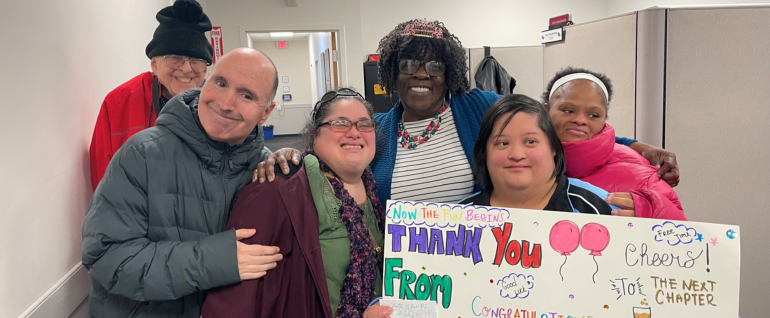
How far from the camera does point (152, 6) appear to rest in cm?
339

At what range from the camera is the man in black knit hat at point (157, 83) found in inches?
75.6

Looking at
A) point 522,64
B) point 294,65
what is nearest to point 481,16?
point 522,64

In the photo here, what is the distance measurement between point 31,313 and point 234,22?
17.1 ft

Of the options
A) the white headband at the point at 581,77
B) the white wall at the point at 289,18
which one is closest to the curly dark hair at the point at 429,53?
the white headband at the point at 581,77

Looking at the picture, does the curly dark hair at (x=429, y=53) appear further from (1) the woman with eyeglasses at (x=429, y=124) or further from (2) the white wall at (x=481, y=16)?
(2) the white wall at (x=481, y=16)

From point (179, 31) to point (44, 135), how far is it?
2.33ft

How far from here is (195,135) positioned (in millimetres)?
1341

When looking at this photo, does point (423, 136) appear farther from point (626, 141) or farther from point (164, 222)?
point (164, 222)

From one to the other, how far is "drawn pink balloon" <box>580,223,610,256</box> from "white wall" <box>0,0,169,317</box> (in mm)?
1812

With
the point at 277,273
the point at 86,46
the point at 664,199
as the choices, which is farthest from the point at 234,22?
the point at 664,199

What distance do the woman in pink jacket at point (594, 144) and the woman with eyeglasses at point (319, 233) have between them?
741 mm

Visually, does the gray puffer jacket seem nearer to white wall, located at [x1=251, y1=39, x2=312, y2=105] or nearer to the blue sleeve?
the blue sleeve

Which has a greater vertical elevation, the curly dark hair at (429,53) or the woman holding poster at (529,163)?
the curly dark hair at (429,53)

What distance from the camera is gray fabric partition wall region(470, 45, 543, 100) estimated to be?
5535mm
